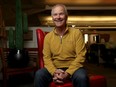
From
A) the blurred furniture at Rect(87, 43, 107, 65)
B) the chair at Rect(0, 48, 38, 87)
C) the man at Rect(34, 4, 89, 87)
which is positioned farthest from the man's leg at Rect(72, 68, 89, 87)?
the blurred furniture at Rect(87, 43, 107, 65)

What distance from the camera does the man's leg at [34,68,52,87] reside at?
6.26ft

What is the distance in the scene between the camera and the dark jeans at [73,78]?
180 cm

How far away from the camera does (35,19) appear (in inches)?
344

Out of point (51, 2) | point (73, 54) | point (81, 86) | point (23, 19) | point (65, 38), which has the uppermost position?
point (51, 2)

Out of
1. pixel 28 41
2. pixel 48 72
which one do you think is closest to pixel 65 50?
pixel 48 72

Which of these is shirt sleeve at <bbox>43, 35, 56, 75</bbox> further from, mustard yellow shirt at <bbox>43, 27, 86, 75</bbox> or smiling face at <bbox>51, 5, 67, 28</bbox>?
smiling face at <bbox>51, 5, 67, 28</bbox>

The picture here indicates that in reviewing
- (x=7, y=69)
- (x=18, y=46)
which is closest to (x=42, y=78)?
(x=7, y=69)

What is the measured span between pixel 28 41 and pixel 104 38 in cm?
663

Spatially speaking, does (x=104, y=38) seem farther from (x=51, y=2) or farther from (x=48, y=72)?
(x=48, y=72)

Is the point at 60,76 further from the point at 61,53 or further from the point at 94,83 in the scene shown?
the point at 94,83

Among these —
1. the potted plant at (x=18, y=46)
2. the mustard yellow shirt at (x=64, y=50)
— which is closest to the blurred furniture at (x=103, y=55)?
the potted plant at (x=18, y=46)

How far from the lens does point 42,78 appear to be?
6.29 ft

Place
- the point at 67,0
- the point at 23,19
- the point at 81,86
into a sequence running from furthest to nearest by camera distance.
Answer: the point at 67,0 < the point at 23,19 < the point at 81,86

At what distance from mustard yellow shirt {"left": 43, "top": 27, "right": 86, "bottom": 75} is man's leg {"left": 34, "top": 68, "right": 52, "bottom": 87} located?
0.17 ft
